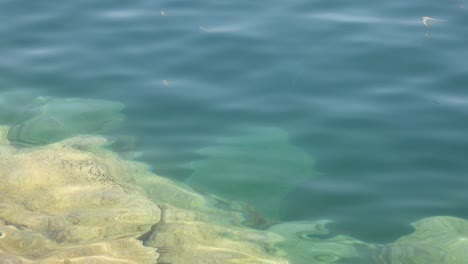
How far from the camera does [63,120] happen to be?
3.86 metres

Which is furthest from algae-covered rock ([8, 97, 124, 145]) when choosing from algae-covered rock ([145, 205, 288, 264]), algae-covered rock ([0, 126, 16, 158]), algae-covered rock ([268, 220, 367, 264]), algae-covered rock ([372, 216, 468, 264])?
algae-covered rock ([372, 216, 468, 264])

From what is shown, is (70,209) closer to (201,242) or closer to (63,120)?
(201,242)

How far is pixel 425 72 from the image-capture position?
157 inches

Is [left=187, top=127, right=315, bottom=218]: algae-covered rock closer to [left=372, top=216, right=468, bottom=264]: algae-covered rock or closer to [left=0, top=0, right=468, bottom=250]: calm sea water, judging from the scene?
[left=0, top=0, right=468, bottom=250]: calm sea water

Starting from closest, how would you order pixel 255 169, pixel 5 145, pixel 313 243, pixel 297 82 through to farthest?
pixel 313 243 < pixel 255 169 < pixel 5 145 < pixel 297 82

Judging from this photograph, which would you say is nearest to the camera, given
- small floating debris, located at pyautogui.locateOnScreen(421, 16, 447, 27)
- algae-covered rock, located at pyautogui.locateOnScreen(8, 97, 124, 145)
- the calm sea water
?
the calm sea water

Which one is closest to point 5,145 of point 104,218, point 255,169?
point 104,218

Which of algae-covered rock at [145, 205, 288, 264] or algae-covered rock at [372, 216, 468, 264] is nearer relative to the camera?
algae-covered rock at [145, 205, 288, 264]

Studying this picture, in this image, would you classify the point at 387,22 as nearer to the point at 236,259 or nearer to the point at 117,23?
the point at 117,23

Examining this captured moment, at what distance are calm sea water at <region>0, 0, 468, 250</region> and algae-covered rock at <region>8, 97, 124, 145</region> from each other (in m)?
0.10

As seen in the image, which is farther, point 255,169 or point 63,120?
point 63,120

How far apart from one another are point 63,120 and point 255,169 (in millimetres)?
1380

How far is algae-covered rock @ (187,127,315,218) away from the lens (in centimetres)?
315

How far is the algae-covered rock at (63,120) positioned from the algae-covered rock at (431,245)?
1.93m
